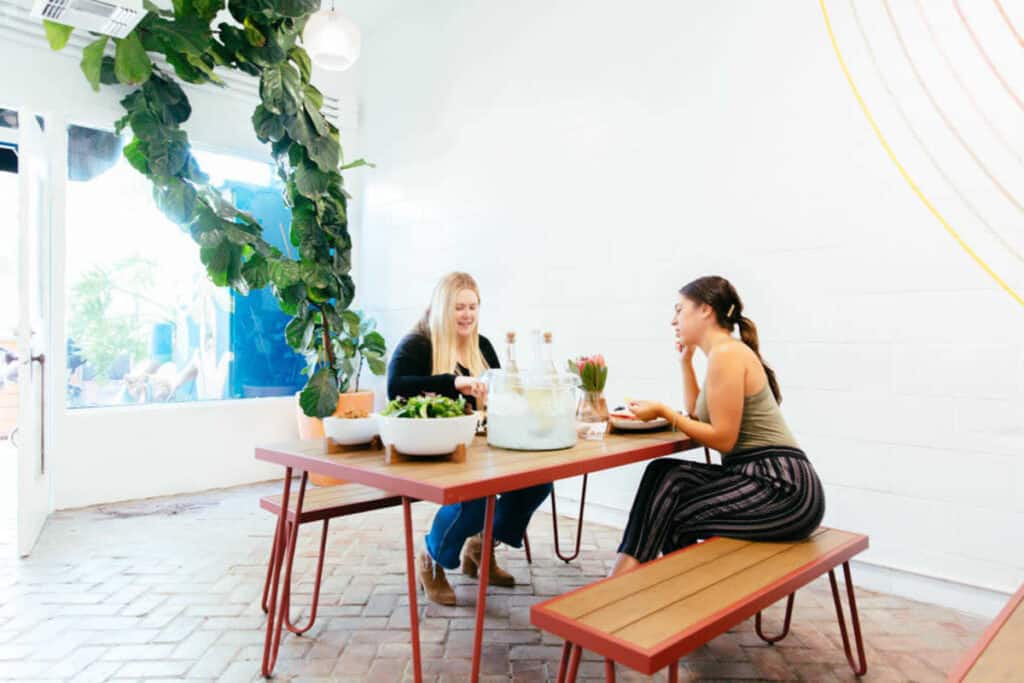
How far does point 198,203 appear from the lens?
12.2 ft

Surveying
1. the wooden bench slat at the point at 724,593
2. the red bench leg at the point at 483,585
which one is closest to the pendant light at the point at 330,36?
the red bench leg at the point at 483,585

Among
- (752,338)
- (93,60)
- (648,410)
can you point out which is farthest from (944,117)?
(93,60)

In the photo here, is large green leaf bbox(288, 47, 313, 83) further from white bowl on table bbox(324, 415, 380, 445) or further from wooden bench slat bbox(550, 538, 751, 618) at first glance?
wooden bench slat bbox(550, 538, 751, 618)

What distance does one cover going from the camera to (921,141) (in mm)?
2500

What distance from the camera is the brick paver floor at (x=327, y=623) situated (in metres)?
1.94

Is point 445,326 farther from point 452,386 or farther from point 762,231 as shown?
point 762,231

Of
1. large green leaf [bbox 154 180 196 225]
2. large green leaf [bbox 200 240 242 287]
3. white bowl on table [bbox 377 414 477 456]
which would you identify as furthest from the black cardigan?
large green leaf [bbox 154 180 196 225]

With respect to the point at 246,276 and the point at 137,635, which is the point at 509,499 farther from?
the point at 246,276

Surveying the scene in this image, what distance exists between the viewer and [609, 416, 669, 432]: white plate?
2160mm

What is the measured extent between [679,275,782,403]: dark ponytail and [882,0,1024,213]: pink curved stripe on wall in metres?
1.10

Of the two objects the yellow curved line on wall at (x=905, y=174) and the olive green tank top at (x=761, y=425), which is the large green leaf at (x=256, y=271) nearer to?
the olive green tank top at (x=761, y=425)

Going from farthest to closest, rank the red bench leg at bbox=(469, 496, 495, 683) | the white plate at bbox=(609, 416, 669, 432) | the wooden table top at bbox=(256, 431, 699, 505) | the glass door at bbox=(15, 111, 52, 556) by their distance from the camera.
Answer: the glass door at bbox=(15, 111, 52, 556)
the white plate at bbox=(609, 416, 669, 432)
the red bench leg at bbox=(469, 496, 495, 683)
the wooden table top at bbox=(256, 431, 699, 505)

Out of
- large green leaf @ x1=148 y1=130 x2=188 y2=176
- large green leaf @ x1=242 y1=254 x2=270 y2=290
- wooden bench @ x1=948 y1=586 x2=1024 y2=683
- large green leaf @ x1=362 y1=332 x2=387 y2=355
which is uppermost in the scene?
large green leaf @ x1=148 y1=130 x2=188 y2=176

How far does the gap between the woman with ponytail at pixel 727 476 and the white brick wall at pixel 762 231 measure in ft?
2.86
